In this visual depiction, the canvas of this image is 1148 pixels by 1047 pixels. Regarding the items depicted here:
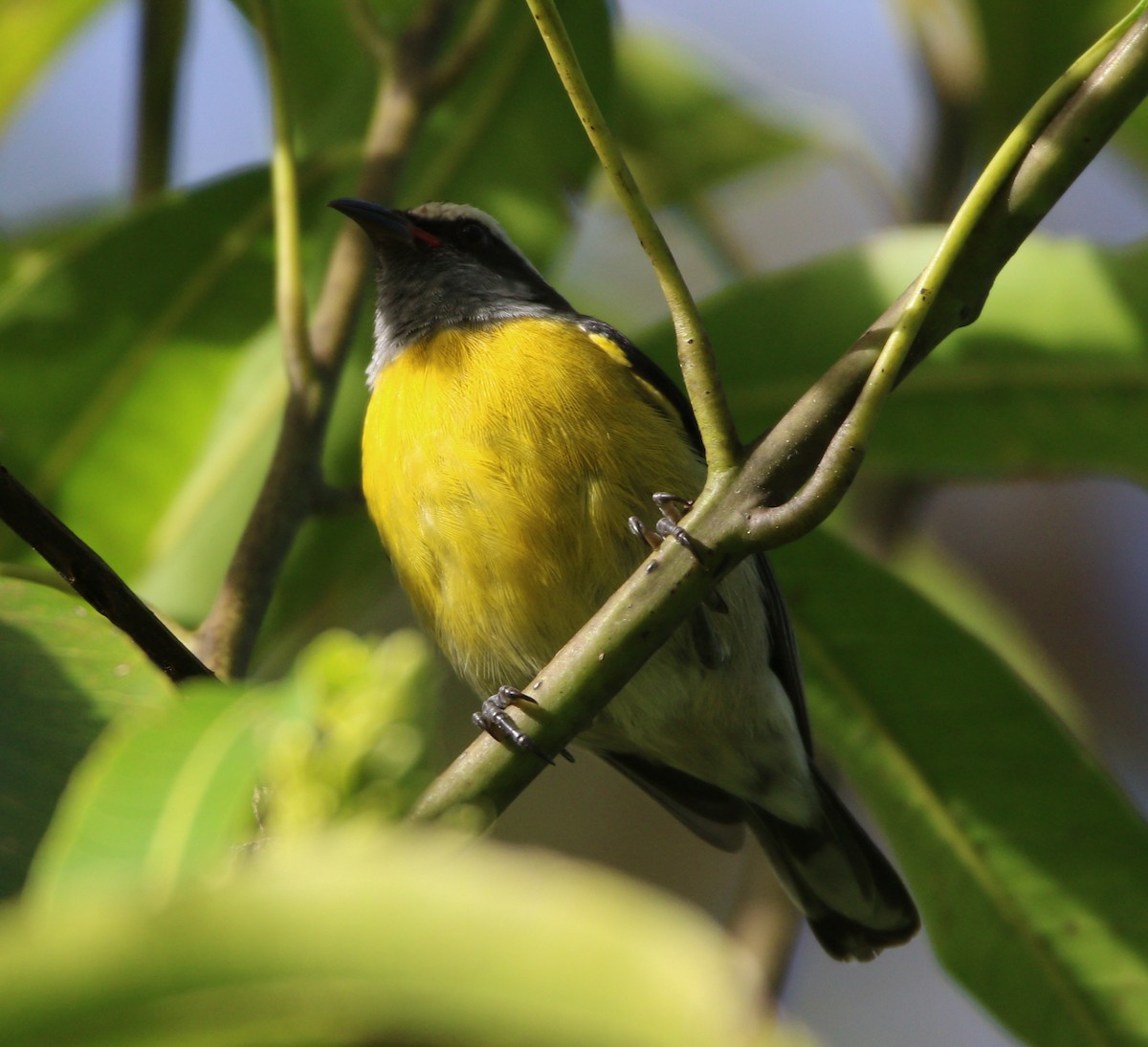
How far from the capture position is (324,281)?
11.4 feet

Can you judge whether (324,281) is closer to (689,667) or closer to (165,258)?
(165,258)

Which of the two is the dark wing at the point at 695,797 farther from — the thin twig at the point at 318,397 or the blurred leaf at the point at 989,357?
the thin twig at the point at 318,397

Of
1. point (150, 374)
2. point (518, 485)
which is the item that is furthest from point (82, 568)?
point (150, 374)

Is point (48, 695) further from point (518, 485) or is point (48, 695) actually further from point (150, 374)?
point (150, 374)

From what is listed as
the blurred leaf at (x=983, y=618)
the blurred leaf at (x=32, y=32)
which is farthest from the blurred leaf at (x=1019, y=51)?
the blurred leaf at (x=32, y=32)

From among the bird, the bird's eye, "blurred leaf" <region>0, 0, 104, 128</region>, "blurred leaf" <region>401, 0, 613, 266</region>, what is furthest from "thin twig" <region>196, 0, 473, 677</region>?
"blurred leaf" <region>0, 0, 104, 128</region>

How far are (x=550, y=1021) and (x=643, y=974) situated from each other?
5 cm

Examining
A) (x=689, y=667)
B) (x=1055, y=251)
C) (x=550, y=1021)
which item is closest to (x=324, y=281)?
(x=689, y=667)

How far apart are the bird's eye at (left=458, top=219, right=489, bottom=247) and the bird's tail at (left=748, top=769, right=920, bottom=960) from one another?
5.64 ft

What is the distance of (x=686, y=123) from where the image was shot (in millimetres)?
4602

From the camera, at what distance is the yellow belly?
10.2 feet

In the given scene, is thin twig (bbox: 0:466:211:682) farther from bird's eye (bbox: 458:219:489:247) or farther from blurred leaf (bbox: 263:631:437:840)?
bird's eye (bbox: 458:219:489:247)

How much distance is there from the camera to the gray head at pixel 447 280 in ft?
12.5

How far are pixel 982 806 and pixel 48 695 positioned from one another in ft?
6.32
